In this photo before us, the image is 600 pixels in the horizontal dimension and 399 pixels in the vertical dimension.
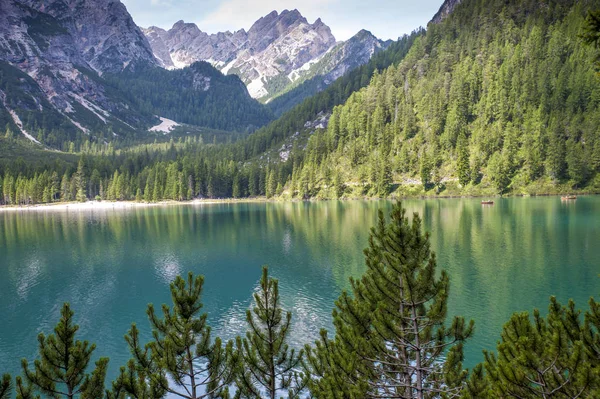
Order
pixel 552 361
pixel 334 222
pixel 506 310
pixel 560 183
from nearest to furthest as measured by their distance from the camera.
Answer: pixel 552 361, pixel 506 310, pixel 334 222, pixel 560 183

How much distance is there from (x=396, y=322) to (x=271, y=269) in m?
38.2

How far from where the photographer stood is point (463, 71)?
181250mm

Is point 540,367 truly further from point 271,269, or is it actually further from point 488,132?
point 488,132

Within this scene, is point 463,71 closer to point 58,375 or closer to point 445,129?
point 445,129

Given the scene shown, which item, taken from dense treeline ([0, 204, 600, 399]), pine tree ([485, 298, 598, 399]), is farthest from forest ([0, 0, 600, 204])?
pine tree ([485, 298, 598, 399])

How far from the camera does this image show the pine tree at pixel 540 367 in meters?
7.57

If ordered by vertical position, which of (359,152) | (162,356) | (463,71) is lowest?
(162,356)

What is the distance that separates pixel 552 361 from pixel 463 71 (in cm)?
19800

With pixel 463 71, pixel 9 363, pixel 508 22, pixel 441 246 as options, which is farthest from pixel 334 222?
pixel 508 22

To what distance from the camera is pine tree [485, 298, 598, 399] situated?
757cm

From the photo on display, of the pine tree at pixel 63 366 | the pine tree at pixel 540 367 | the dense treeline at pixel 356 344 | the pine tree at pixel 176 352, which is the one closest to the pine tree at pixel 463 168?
the dense treeline at pixel 356 344

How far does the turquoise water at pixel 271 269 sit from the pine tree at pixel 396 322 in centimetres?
1295

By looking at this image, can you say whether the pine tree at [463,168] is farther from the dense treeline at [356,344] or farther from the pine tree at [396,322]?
the pine tree at [396,322]

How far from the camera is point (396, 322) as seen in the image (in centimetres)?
1325
